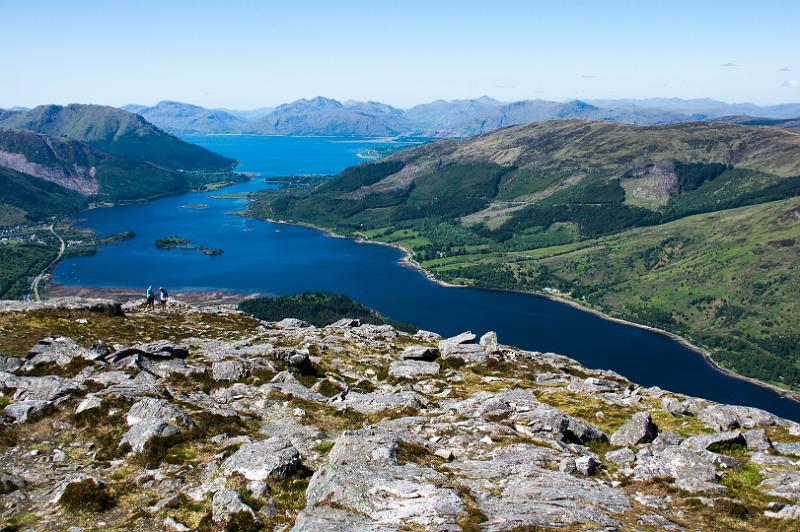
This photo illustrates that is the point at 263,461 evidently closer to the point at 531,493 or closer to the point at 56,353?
the point at 531,493

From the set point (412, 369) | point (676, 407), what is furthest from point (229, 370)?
point (676, 407)

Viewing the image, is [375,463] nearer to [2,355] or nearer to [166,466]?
[166,466]

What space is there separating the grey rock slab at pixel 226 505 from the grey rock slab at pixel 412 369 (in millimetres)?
30192

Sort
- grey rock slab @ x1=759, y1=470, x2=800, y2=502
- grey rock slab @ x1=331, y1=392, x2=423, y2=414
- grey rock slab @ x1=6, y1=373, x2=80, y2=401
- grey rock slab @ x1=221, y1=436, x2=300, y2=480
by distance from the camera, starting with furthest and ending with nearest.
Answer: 1. grey rock slab @ x1=331, y1=392, x2=423, y2=414
2. grey rock slab @ x1=6, y1=373, x2=80, y2=401
3. grey rock slab @ x1=759, y1=470, x2=800, y2=502
4. grey rock slab @ x1=221, y1=436, x2=300, y2=480

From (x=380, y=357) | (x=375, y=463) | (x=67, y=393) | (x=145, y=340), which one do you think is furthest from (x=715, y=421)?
(x=145, y=340)

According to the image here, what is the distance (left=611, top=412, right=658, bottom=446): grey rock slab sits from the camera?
36.7 metres

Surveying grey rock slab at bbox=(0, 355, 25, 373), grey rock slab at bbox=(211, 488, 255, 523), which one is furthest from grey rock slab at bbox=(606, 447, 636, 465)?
grey rock slab at bbox=(0, 355, 25, 373)

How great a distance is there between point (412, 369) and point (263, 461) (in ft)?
95.8

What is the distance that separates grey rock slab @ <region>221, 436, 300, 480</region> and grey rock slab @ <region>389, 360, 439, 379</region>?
25471mm

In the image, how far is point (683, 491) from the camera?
95.7 ft

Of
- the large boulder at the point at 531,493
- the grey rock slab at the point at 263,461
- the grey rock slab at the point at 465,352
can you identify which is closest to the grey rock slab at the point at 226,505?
the grey rock slab at the point at 263,461

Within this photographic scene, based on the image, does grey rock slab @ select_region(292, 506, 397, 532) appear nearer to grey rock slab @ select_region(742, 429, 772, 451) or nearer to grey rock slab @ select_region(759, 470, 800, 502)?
grey rock slab @ select_region(759, 470, 800, 502)

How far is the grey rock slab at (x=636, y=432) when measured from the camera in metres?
36.7

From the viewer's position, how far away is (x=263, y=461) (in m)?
29.1
